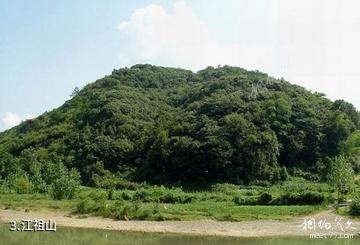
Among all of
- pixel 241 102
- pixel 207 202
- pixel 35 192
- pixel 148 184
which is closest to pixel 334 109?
pixel 241 102

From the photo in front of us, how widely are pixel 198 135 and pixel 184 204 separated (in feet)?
76.0

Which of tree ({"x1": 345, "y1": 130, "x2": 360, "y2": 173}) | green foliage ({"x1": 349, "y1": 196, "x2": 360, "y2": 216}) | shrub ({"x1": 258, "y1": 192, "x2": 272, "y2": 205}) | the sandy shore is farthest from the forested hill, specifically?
the sandy shore

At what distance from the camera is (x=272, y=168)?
214 feet

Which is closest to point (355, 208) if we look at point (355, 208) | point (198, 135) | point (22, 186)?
point (355, 208)

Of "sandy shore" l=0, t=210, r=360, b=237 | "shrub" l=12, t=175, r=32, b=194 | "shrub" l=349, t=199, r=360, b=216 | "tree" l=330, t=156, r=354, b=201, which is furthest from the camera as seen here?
"shrub" l=12, t=175, r=32, b=194

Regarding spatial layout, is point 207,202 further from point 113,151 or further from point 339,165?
point 113,151

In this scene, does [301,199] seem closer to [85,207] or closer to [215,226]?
[215,226]

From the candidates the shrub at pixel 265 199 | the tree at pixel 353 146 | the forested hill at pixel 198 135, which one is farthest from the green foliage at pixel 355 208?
the tree at pixel 353 146

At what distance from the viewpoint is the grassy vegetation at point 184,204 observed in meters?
39.9

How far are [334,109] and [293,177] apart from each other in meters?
19.2

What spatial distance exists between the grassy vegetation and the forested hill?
9.60 metres

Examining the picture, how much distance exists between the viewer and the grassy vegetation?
39906 mm

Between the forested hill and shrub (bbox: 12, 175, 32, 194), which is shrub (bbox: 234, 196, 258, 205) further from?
shrub (bbox: 12, 175, 32, 194)

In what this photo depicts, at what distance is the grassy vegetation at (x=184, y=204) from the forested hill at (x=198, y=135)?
9.60 m
